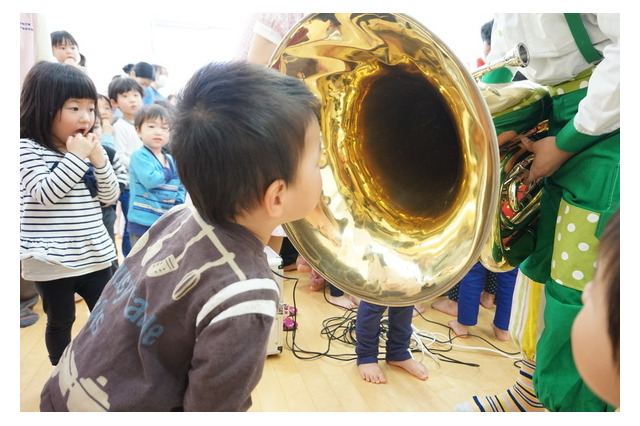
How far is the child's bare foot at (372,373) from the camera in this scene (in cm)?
136

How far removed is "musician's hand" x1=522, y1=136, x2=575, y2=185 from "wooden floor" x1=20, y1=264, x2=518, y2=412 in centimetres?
76

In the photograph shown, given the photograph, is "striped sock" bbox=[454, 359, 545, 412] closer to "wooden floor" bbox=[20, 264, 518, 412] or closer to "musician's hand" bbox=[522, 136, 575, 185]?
"wooden floor" bbox=[20, 264, 518, 412]

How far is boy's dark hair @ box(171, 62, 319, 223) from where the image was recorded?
1.72ft

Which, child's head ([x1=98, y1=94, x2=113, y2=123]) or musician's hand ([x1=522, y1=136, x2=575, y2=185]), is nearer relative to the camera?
musician's hand ([x1=522, y1=136, x2=575, y2=185])

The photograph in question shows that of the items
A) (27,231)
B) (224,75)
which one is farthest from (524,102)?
(27,231)

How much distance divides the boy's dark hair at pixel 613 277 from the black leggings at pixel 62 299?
3.86ft

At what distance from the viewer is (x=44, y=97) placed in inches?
41.7

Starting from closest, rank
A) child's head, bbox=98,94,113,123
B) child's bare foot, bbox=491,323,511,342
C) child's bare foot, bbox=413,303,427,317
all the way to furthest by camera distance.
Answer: child's bare foot, bbox=491,323,511,342 < child's bare foot, bbox=413,303,427,317 < child's head, bbox=98,94,113,123

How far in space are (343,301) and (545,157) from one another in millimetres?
1361

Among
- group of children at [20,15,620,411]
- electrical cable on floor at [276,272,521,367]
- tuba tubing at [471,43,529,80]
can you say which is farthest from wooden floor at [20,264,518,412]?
tuba tubing at [471,43,529,80]

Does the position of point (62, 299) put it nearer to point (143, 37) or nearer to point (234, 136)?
point (234, 136)

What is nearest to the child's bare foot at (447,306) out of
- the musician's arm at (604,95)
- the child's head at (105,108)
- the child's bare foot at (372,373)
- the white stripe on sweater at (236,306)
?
the child's bare foot at (372,373)

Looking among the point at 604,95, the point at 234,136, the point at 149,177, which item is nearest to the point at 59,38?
the point at 149,177

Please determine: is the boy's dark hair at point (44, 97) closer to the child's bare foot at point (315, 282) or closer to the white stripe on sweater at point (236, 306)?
the white stripe on sweater at point (236, 306)
